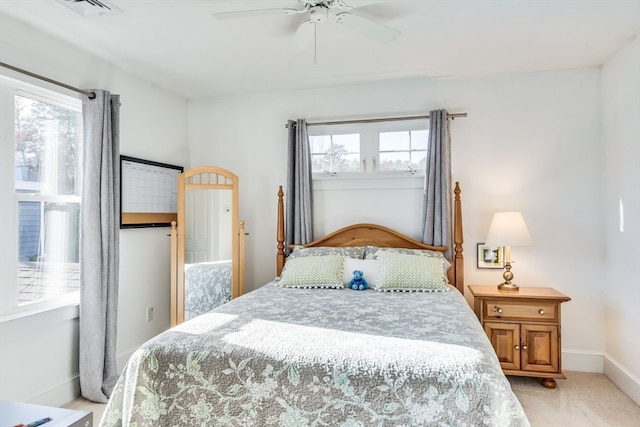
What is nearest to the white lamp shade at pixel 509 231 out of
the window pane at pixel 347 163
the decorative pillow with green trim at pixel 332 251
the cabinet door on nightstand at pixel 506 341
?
the cabinet door on nightstand at pixel 506 341

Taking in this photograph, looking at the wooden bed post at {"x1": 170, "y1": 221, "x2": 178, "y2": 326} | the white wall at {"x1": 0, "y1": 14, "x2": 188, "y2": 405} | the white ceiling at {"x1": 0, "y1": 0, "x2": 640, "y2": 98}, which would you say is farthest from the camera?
the wooden bed post at {"x1": 170, "y1": 221, "x2": 178, "y2": 326}

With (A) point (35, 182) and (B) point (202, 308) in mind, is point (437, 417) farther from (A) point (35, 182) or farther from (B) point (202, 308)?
(A) point (35, 182)

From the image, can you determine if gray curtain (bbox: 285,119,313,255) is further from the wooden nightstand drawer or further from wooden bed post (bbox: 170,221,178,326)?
the wooden nightstand drawer

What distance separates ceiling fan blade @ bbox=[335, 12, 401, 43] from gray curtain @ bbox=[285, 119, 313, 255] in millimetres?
1670

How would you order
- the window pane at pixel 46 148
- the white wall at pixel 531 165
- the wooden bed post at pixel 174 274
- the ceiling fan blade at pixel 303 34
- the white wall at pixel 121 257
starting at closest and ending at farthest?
the ceiling fan blade at pixel 303 34 → the white wall at pixel 121 257 → the window pane at pixel 46 148 → the white wall at pixel 531 165 → the wooden bed post at pixel 174 274

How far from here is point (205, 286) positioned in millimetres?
3525

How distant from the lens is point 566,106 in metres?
3.29

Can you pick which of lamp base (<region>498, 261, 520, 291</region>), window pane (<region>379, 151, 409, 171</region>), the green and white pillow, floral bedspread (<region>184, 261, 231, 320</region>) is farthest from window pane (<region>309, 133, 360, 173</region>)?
lamp base (<region>498, 261, 520, 291</region>)

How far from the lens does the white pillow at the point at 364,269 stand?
10.00 ft

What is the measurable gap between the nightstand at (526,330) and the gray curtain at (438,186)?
2.00ft

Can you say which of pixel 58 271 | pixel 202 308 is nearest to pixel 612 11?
pixel 202 308

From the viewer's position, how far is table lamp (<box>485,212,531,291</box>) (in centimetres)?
301

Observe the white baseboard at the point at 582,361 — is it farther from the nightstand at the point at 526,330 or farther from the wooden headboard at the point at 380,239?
the wooden headboard at the point at 380,239

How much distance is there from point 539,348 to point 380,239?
1526 mm
